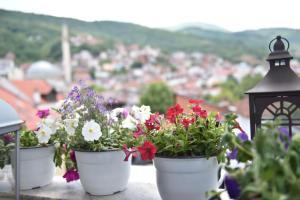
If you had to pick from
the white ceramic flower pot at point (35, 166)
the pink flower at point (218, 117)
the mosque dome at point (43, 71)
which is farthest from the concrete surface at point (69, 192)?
the mosque dome at point (43, 71)

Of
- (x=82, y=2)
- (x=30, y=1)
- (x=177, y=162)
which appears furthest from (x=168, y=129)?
(x=30, y=1)

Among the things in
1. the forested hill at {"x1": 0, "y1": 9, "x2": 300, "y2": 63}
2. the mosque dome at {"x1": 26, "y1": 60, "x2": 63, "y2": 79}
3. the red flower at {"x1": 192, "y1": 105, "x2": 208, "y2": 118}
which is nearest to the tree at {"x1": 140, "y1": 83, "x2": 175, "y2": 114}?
the forested hill at {"x1": 0, "y1": 9, "x2": 300, "y2": 63}

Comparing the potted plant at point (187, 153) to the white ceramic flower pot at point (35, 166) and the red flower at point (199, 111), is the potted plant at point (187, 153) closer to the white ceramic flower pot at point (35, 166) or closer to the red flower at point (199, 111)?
the red flower at point (199, 111)

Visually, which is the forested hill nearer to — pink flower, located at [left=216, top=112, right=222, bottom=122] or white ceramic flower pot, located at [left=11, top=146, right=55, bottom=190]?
white ceramic flower pot, located at [left=11, top=146, right=55, bottom=190]

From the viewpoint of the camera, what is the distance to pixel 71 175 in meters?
1.03

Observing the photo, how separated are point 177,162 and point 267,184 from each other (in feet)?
1.23

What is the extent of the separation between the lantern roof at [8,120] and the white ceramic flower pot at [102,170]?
0.20 metres

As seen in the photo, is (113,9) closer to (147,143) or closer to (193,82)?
(147,143)

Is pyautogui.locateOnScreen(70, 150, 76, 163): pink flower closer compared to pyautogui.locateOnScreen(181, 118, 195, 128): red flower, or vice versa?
pyautogui.locateOnScreen(181, 118, 195, 128): red flower

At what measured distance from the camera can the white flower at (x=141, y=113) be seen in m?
0.99

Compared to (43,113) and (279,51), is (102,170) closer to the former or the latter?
(43,113)

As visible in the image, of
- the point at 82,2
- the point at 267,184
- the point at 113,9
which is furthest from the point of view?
the point at 113,9

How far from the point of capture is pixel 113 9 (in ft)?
10.2

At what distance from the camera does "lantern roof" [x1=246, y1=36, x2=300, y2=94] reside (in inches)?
32.7
